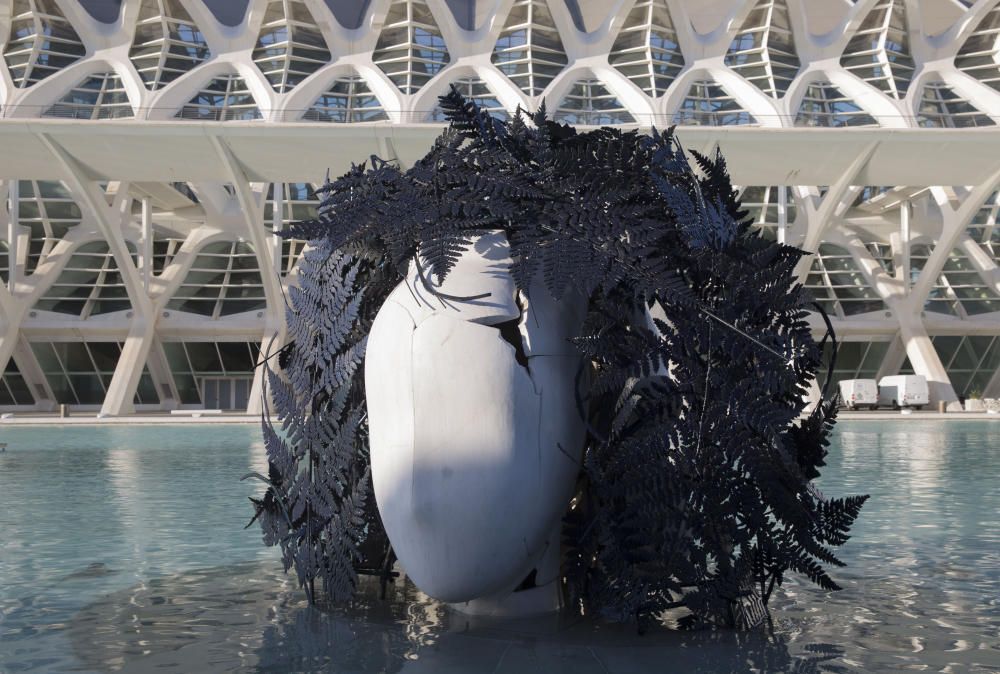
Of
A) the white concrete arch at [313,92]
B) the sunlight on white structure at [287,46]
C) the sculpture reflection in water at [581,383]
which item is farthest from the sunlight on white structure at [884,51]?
the sculpture reflection in water at [581,383]

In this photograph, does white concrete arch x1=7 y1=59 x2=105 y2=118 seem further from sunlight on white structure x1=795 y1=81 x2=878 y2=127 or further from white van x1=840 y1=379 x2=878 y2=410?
white van x1=840 y1=379 x2=878 y2=410

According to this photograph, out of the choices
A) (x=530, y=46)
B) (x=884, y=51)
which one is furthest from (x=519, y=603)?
(x=884, y=51)

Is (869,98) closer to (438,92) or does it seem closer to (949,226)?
(949,226)

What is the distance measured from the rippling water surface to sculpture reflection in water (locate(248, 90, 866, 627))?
→ 0.70 ft

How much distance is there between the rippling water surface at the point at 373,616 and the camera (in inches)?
124

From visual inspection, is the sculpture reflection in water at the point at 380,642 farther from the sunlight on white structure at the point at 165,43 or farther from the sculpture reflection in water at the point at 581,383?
the sunlight on white structure at the point at 165,43

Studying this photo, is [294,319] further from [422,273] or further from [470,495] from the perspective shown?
[470,495]

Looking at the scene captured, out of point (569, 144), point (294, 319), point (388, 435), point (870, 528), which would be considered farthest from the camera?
point (870, 528)

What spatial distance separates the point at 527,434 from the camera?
3.18 m

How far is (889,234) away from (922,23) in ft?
31.1

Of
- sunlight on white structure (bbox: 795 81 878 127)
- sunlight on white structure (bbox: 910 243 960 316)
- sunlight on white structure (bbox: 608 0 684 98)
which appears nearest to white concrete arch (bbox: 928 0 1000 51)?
sunlight on white structure (bbox: 795 81 878 127)

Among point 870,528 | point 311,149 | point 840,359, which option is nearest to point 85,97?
point 311,149

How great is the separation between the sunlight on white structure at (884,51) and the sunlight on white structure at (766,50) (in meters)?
2.78

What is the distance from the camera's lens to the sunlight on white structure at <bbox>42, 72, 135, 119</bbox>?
39406mm
